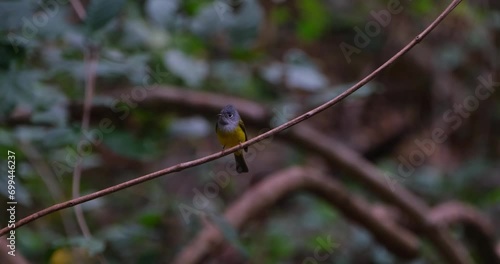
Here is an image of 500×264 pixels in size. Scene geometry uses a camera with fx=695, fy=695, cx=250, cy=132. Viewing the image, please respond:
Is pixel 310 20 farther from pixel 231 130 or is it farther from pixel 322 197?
pixel 231 130

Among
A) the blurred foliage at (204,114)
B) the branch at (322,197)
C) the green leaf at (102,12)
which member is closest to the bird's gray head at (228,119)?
the blurred foliage at (204,114)

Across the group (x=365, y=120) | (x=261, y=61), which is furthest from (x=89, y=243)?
(x=365, y=120)

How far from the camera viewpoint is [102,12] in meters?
1.82

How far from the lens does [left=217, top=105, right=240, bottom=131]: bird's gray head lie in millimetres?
1438

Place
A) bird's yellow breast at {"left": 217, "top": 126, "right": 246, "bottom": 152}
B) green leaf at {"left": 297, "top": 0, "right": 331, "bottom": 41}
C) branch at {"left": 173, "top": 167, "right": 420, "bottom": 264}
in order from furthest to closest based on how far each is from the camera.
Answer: green leaf at {"left": 297, "top": 0, "right": 331, "bottom": 41} < branch at {"left": 173, "top": 167, "right": 420, "bottom": 264} < bird's yellow breast at {"left": 217, "top": 126, "right": 246, "bottom": 152}

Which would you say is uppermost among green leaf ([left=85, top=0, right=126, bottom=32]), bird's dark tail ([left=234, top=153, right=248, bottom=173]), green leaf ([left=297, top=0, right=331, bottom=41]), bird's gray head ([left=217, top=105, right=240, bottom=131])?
green leaf ([left=297, top=0, right=331, bottom=41])

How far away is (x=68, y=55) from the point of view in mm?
2348

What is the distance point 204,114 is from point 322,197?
2.06 ft

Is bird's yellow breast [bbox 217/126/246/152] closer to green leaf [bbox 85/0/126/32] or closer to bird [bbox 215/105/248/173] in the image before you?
bird [bbox 215/105/248/173]

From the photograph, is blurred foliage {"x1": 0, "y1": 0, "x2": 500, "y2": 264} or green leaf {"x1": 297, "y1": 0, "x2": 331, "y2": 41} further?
green leaf {"x1": 297, "y1": 0, "x2": 331, "y2": 41}

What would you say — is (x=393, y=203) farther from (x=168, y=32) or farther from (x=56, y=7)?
(x=56, y=7)

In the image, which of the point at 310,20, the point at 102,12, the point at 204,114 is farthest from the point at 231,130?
the point at 310,20

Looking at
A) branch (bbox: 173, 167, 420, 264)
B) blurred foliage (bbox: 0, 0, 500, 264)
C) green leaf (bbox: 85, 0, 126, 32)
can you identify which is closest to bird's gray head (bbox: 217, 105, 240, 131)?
blurred foliage (bbox: 0, 0, 500, 264)

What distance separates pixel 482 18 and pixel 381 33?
0.75m
